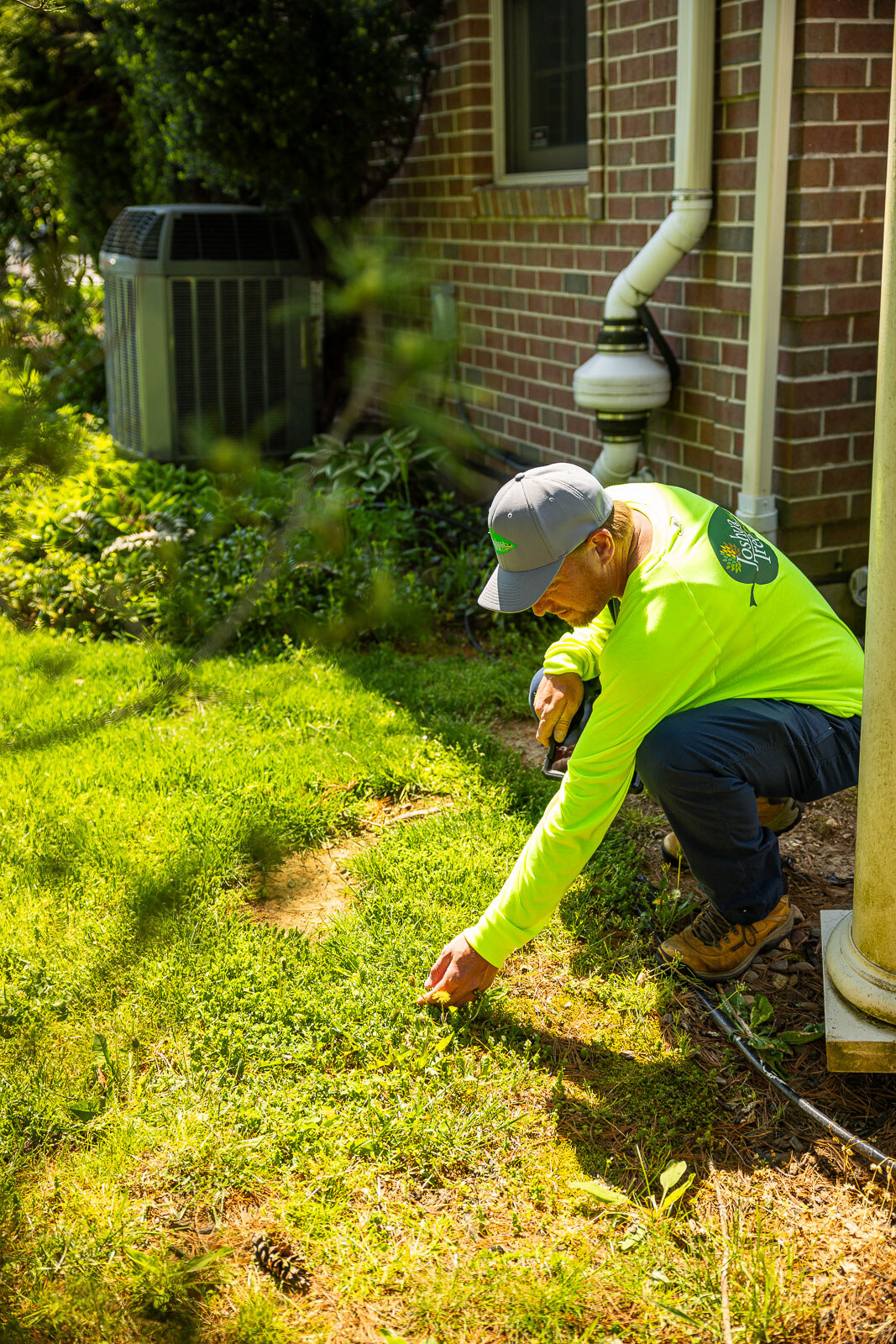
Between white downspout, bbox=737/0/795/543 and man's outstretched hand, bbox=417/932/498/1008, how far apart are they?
2.04 metres

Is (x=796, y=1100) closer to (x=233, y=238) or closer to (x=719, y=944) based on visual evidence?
(x=719, y=944)

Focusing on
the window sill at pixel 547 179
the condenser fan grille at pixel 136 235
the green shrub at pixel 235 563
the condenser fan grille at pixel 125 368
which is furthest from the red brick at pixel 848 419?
the condenser fan grille at pixel 136 235

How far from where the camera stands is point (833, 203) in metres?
3.76

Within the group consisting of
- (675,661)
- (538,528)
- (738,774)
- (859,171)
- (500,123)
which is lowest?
(738,774)

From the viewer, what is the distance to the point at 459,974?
2531 millimetres

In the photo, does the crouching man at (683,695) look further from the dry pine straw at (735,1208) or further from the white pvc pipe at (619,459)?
the white pvc pipe at (619,459)

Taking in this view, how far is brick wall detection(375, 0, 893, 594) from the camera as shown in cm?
372

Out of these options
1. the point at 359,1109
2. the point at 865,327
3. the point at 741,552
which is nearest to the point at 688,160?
the point at 865,327

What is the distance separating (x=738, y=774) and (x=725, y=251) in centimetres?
222

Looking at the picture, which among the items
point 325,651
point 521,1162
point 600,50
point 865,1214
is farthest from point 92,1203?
point 600,50

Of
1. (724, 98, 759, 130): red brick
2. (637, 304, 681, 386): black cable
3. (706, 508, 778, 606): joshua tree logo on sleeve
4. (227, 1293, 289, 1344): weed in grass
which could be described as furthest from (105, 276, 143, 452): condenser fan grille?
(227, 1293, 289, 1344): weed in grass

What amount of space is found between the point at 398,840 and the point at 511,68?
161 inches

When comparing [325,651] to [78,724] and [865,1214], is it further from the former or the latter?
[78,724]

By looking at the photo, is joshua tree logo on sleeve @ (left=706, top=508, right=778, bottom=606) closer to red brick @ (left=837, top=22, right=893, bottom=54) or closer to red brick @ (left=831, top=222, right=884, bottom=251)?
red brick @ (left=831, top=222, right=884, bottom=251)
